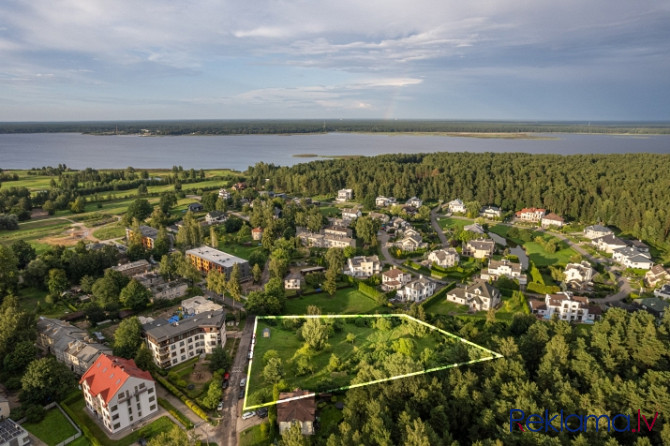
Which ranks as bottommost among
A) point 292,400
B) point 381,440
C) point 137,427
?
point 137,427

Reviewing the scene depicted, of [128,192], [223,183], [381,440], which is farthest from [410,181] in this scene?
[381,440]

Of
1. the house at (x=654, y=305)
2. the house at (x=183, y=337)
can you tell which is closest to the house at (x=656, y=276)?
the house at (x=654, y=305)

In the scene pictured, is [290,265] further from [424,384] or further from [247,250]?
[424,384]

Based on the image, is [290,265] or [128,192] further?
[128,192]

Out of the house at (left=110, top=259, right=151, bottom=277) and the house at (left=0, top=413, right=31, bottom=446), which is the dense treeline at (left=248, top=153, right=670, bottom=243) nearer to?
the house at (left=110, top=259, right=151, bottom=277)

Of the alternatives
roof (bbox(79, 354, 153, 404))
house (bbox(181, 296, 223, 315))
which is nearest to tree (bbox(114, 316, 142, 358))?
roof (bbox(79, 354, 153, 404))

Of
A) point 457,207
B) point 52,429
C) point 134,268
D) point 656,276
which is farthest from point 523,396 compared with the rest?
point 457,207
